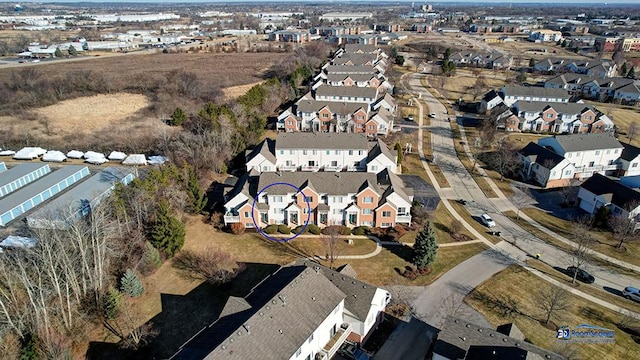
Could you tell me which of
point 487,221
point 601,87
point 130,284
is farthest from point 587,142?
point 130,284

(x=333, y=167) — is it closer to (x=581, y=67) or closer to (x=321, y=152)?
(x=321, y=152)

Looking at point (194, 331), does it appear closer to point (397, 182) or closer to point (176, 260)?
point (176, 260)

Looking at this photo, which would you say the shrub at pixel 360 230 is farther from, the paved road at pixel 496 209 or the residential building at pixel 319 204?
the paved road at pixel 496 209

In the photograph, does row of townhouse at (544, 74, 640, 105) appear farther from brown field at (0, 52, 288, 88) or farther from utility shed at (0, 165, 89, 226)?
utility shed at (0, 165, 89, 226)

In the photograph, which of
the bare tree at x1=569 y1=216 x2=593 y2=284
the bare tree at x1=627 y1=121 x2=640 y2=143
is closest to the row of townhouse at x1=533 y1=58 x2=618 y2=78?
the bare tree at x1=627 y1=121 x2=640 y2=143

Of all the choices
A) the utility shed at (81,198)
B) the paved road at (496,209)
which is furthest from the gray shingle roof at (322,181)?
the utility shed at (81,198)

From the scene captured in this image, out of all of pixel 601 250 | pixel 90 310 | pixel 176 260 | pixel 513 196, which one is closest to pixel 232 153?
pixel 176 260
